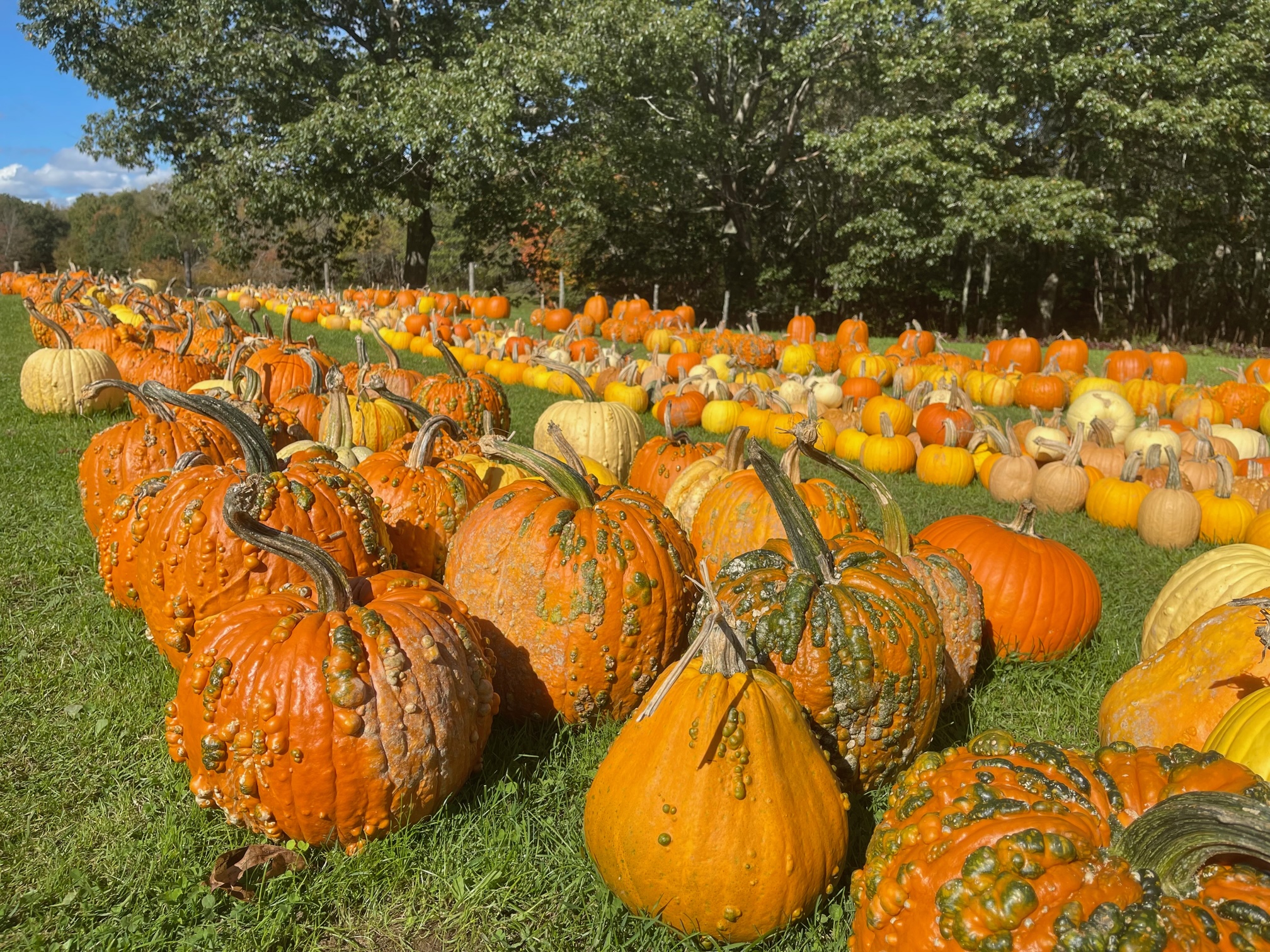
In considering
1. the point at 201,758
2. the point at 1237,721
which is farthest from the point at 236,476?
the point at 1237,721

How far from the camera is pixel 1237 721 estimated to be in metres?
2.35

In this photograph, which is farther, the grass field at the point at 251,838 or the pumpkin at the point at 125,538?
the pumpkin at the point at 125,538

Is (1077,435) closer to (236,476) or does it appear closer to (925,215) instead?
(236,476)

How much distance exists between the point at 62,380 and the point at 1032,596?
875cm

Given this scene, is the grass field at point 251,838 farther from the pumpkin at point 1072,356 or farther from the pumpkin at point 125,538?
the pumpkin at point 1072,356

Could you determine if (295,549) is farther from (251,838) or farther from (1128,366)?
(1128,366)

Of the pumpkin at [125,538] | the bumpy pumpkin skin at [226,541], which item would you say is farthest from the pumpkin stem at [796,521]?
the pumpkin at [125,538]

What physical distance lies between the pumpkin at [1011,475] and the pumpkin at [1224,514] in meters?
1.19

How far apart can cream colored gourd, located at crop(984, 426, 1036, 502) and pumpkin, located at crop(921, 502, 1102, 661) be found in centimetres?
303

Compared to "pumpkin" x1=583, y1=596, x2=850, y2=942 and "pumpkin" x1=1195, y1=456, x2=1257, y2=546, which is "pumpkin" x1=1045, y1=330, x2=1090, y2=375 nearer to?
"pumpkin" x1=1195, y1=456, x2=1257, y2=546

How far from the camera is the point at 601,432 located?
20.3ft

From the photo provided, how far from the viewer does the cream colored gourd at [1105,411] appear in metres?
9.08

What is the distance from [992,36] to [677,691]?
78.2 feet

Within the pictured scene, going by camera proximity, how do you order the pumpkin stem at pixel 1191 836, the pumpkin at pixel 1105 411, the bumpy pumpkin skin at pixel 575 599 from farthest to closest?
the pumpkin at pixel 1105 411 → the bumpy pumpkin skin at pixel 575 599 → the pumpkin stem at pixel 1191 836
